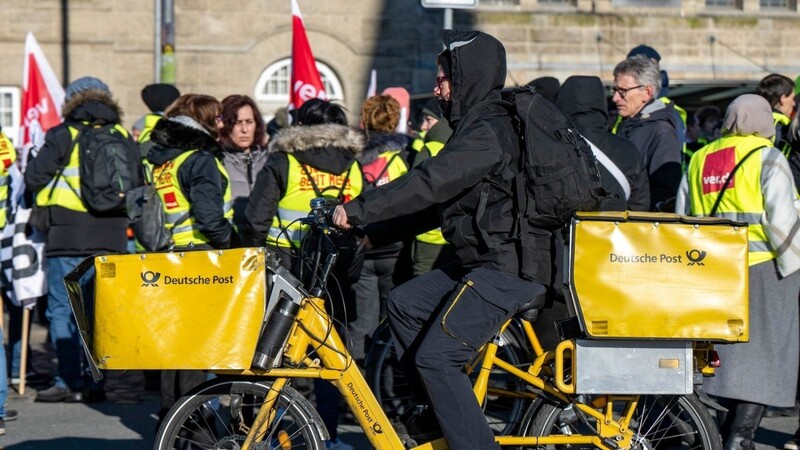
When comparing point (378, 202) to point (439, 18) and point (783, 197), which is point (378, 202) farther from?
point (439, 18)

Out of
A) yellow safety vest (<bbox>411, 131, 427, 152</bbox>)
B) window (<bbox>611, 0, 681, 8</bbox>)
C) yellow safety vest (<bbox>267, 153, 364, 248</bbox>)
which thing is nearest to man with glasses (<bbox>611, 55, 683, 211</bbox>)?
yellow safety vest (<bbox>411, 131, 427, 152</bbox>)

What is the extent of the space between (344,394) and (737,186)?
2.45 metres

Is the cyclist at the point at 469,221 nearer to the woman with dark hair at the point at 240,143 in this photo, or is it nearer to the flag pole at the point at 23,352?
the woman with dark hair at the point at 240,143

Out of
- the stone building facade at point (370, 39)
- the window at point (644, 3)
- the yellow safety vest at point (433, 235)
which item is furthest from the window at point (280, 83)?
the yellow safety vest at point (433, 235)

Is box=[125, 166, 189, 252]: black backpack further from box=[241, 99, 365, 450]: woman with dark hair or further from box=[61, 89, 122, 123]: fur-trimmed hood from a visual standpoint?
box=[61, 89, 122, 123]: fur-trimmed hood

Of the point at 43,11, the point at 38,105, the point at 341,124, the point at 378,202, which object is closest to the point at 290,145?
the point at 341,124

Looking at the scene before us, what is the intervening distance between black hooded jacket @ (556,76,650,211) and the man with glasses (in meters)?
0.44

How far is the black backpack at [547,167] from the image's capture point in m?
5.27

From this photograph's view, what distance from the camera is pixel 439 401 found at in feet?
17.5

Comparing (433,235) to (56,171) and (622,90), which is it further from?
(56,171)

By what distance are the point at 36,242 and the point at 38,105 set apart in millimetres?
2245

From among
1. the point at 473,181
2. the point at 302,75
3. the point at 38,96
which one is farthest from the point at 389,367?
the point at 38,96

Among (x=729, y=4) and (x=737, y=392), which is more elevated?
(x=729, y=4)

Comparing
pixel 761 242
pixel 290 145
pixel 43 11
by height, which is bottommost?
pixel 761 242
